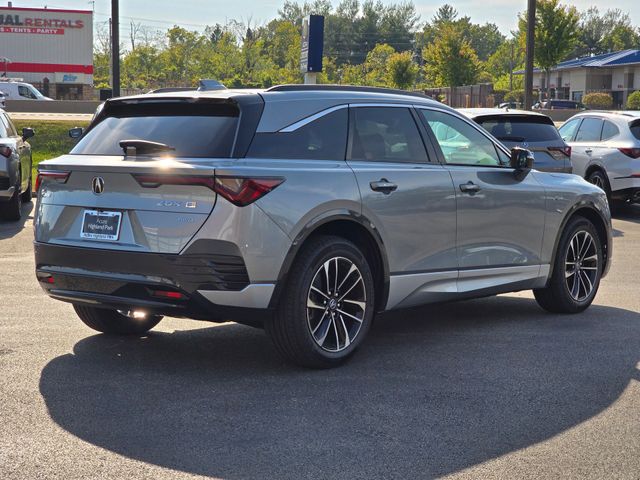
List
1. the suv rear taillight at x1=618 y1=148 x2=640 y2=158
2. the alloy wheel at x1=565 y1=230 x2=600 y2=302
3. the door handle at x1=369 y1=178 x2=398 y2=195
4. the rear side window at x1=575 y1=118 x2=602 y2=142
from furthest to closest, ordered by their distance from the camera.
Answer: the rear side window at x1=575 y1=118 x2=602 y2=142 < the suv rear taillight at x1=618 y1=148 x2=640 y2=158 < the alloy wheel at x1=565 y1=230 x2=600 y2=302 < the door handle at x1=369 y1=178 x2=398 y2=195

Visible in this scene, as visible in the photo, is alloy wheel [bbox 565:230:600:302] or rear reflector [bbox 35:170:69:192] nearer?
rear reflector [bbox 35:170:69:192]

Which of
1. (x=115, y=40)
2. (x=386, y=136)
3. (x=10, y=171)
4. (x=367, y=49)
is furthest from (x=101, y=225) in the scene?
(x=367, y=49)

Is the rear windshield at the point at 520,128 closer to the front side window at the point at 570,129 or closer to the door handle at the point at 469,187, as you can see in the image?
the front side window at the point at 570,129

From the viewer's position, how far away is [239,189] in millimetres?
5633

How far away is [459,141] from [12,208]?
9096 millimetres

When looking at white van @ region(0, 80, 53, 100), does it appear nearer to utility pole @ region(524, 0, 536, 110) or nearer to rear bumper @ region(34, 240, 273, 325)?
utility pole @ region(524, 0, 536, 110)

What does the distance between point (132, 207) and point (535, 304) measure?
14.5 feet

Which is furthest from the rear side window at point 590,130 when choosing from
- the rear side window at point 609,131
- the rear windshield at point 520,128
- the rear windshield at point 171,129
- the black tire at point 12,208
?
the rear windshield at point 171,129

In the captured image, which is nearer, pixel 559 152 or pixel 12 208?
pixel 559 152

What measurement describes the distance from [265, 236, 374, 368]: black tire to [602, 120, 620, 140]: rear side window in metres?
11.6

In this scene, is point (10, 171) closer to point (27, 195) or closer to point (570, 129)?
point (27, 195)

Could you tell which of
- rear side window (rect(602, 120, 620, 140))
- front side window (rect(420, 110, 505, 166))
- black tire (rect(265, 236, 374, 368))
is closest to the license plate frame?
black tire (rect(265, 236, 374, 368))

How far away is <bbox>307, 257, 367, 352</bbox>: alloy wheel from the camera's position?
6148mm

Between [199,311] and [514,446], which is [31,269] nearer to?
[199,311]
